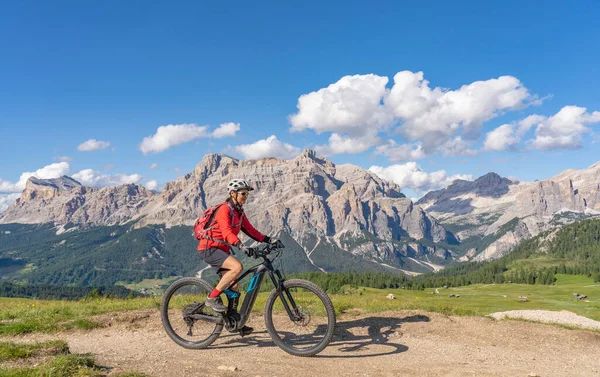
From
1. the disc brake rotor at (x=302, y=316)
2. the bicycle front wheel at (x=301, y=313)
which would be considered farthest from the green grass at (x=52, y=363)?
the disc brake rotor at (x=302, y=316)

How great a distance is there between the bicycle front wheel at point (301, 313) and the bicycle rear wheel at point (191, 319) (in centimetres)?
183

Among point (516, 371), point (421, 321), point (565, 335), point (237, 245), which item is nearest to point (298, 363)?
point (237, 245)

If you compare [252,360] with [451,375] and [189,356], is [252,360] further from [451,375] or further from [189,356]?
[451,375]

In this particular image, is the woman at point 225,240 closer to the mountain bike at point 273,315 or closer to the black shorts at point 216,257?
the black shorts at point 216,257

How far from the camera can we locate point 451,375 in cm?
955

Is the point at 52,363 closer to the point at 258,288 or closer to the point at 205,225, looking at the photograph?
the point at 205,225

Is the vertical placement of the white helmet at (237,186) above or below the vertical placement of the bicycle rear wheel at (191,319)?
above

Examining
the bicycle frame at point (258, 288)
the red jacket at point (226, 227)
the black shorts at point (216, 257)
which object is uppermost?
the red jacket at point (226, 227)

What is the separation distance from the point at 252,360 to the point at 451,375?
5239mm

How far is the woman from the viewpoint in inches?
450

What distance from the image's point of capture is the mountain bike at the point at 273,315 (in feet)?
37.0

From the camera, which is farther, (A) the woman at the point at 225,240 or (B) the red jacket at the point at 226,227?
(A) the woman at the point at 225,240

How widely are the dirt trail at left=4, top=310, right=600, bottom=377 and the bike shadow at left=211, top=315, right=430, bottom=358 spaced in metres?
0.03

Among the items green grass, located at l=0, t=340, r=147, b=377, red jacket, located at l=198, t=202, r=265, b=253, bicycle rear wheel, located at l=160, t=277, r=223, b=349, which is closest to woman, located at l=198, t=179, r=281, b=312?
red jacket, located at l=198, t=202, r=265, b=253
